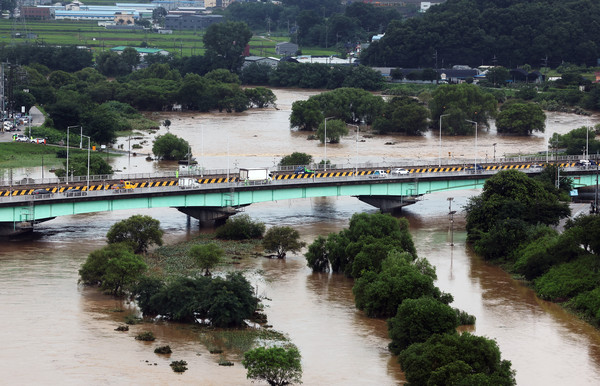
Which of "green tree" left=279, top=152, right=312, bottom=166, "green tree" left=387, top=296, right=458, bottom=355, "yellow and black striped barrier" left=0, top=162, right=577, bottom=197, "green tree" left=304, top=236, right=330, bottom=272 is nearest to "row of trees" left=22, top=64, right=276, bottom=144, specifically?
"green tree" left=279, top=152, right=312, bottom=166

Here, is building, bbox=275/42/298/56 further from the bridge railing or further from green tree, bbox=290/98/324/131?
the bridge railing

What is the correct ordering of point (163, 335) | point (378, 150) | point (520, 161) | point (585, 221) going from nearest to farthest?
point (163, 335) < point (585, 221) < point (520, 161) < point (378, 150)

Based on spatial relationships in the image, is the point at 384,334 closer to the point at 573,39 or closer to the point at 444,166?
the point at 444,166

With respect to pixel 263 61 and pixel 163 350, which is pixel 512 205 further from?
pixel 263 61

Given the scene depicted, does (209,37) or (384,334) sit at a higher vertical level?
(209,37)

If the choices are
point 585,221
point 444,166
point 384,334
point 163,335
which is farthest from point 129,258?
point 444,166

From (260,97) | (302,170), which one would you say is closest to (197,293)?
(302,170)

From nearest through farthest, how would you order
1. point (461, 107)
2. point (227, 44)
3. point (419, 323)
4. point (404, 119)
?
point (419, 323) < point (404, 119) < point (461, 107) < point (227, 44)
